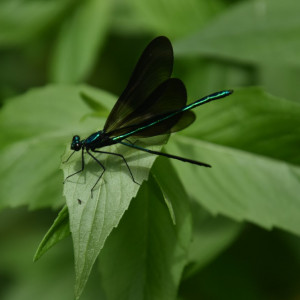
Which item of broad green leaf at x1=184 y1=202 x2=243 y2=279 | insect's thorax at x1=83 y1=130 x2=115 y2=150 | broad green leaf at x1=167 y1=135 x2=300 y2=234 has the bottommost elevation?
broad green leaf at x1=184 y1=202 x2=243 y2=279

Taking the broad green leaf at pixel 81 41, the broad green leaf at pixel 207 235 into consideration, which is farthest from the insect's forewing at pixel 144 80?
the broad green leaf at pixel 81 41

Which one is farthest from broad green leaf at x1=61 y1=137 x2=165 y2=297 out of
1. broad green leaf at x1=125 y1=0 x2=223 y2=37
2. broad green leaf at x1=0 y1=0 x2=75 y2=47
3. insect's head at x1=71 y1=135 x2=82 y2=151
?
broad green leaf at x1=0 y1=0 x2=75 y2=47

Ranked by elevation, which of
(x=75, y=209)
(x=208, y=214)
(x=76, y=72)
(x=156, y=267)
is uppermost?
(x=75, y=209)

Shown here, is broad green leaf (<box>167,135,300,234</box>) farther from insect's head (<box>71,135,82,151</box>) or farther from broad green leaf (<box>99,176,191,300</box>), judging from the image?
insect's head (<box>71,135,82,151</box>)

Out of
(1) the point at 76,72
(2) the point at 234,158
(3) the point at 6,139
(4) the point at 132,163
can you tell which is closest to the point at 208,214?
(2) the point at 234,158

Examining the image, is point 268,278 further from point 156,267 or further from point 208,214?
point 156,267

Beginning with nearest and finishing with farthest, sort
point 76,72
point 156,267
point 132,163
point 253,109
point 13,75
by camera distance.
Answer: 1. point 132,163
2. point 156,267
3. point 253,109
4. point 76,72
5. point 13,75
